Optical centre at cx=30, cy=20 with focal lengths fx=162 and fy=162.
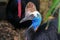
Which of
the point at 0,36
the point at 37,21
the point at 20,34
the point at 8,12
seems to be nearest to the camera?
the point at 37,21

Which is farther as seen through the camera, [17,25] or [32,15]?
[17,25]

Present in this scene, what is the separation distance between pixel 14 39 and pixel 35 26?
59 cm

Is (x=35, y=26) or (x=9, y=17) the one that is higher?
(x=35, y=26)

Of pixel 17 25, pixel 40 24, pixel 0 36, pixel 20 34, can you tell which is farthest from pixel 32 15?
pixel 17 25

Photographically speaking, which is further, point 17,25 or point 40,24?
point 17,25

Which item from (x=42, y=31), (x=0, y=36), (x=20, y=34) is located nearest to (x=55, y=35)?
(x=42, y=31)

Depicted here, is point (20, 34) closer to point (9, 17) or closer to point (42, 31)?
point (9, 17)

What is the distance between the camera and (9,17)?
1.46m

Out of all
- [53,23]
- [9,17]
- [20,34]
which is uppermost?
[53,23]

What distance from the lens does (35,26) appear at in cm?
66

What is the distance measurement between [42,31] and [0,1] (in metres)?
0.87

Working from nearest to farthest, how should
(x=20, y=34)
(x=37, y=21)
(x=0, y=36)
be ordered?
1. (x=37, y=21)
2. (x=0, y=36)
3. (x=20, y=34)

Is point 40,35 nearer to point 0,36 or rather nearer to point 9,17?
point 0,36

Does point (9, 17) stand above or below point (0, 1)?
below
